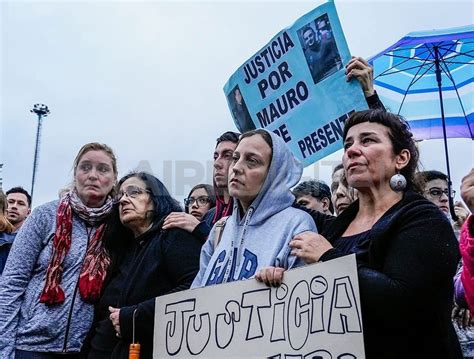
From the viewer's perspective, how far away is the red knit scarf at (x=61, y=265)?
3055 mm

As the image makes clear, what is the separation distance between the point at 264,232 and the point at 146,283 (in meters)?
0.79

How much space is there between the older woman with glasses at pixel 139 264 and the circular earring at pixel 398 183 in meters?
1.14

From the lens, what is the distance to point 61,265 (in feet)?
10.3

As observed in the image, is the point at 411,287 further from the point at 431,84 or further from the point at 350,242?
the point at 431,84

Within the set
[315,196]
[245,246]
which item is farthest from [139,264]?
[315,196]

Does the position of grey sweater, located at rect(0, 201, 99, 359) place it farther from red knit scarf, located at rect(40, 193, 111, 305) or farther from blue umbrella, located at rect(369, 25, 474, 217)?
blue umbrella, located at rect(369, 25, 474, 217)

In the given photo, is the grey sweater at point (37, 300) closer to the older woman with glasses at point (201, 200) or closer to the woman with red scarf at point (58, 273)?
the woman with red scarf at point (58, 273)

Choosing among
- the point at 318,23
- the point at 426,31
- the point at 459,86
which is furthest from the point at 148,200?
the point at 459,86

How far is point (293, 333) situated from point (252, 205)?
29.6 inches

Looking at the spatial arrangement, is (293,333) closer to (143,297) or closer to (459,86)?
(143,297)

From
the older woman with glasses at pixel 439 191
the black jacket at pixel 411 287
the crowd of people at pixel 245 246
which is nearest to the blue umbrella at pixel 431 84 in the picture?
the older woman with glasses at pixel 439 191

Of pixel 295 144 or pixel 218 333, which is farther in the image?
pixel 295 144

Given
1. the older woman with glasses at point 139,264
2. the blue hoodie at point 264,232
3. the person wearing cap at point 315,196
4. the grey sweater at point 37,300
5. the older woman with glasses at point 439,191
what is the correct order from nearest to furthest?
the blue hoodie at point 264,232 → the older woman with glasses at point 139,264 → the grey sweater at point 37,300 → the older woman with glasses at point 439,191 → the person wearing cap at point 315,196

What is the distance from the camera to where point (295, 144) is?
3.48 meters
